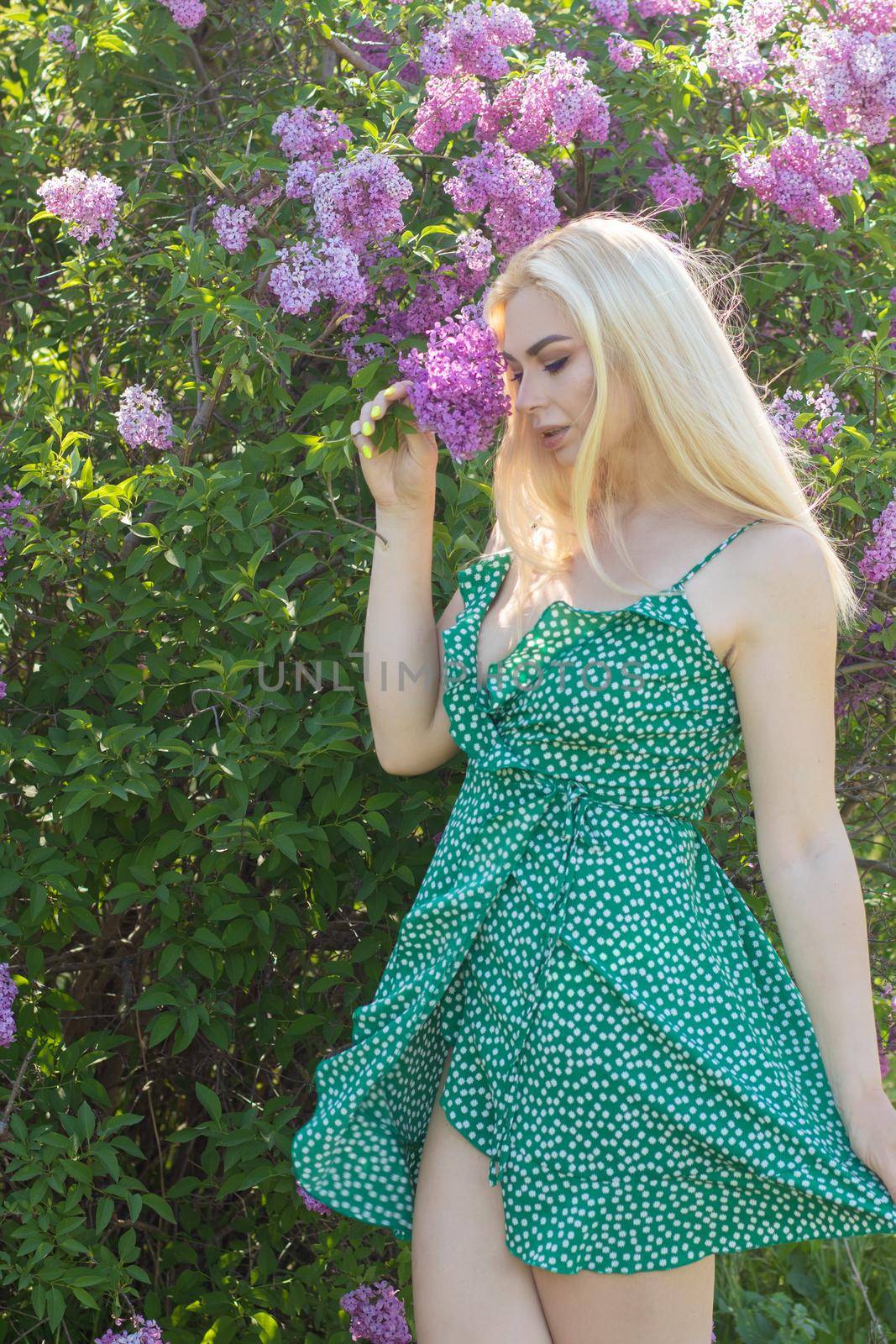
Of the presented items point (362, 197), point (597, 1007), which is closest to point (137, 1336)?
point (597, 1007)

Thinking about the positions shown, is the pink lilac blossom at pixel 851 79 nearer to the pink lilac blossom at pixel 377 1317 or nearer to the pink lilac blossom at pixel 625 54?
the pink lilac blossom at pixel 625 54

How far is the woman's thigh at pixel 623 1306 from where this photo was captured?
5.47 feet

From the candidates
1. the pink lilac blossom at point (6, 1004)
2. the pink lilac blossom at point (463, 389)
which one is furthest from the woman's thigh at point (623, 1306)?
the pink lilac blossom at point (463, 389)

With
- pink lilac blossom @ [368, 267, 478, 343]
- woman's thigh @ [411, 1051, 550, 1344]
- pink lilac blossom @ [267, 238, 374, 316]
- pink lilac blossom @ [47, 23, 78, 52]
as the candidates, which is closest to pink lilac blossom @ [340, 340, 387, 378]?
pink lilac blossom @ [368, 267, 478, 343]

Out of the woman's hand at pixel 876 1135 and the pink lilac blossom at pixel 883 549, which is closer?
the woman's hand at pixel 876 1135

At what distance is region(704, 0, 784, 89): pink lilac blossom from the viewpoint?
2637 mm

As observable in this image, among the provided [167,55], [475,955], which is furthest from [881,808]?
[167,55]

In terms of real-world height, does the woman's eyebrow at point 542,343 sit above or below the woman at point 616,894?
above

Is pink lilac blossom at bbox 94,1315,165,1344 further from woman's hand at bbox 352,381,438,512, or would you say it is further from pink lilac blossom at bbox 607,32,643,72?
pink lilac blossom at bbox 607,32,643,72

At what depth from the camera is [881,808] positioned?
3082mm

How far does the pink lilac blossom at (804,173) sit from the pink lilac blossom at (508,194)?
1.40 feet

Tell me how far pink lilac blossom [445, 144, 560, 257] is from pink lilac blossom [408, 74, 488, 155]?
0.29ft

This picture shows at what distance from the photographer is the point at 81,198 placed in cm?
238

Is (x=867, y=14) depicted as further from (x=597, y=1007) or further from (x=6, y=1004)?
(x=6, y=1004)
